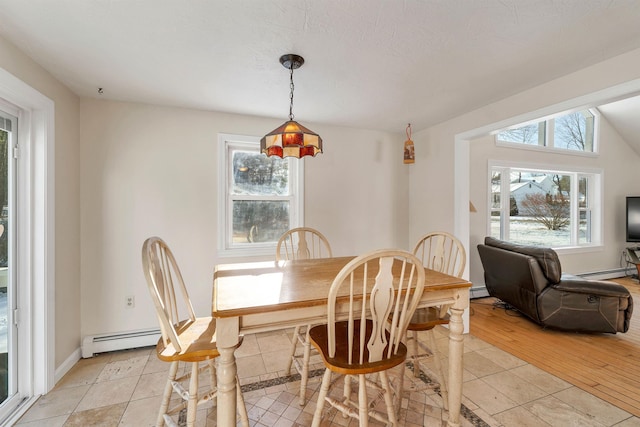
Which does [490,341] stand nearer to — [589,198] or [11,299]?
[11,299]

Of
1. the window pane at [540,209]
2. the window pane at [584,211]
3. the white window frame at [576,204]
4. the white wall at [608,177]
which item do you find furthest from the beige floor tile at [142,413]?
the window pane at [584,211]

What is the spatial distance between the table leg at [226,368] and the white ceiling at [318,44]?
145 cm

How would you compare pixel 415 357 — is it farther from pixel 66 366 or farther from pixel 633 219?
pixel 633 219

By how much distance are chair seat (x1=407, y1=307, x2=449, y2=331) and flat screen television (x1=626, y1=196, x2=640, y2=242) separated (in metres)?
5.39

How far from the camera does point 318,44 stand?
1.64 m

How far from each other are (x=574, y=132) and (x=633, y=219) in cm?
183

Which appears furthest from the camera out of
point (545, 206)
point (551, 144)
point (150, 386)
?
point (545, 206)

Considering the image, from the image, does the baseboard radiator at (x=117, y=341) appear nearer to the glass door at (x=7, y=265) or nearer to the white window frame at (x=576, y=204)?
the glass door at (x=7, y=265)

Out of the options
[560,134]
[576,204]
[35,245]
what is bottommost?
[35,245]

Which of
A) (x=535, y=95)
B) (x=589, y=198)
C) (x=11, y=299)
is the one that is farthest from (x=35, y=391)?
(x=589, y=198)

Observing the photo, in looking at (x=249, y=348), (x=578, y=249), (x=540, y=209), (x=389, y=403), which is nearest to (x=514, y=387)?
(x=389, y=403)

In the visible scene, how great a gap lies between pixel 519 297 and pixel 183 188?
12.1 ft

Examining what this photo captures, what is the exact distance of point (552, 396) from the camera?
73.3 inches

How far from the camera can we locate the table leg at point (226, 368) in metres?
1.13
